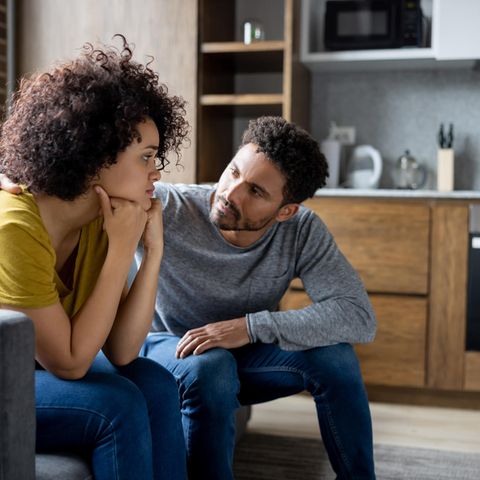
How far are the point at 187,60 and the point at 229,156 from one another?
538mm

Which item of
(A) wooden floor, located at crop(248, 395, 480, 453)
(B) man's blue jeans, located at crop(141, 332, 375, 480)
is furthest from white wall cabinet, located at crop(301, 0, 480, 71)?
(B) man's blue jeans, located at crop(141, 332, 375, 480)

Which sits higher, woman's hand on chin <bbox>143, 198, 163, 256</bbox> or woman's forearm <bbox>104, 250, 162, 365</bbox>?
woman's hand on chin <bbox>143, 198, 163, 256</bbox>

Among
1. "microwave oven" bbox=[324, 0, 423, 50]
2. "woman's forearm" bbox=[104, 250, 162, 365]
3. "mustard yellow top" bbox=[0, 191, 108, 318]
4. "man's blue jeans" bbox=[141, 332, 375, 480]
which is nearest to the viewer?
"mustard yellow top" bbox=[0, 191, 108, 318]

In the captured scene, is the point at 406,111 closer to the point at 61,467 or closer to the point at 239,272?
the point at 239,272

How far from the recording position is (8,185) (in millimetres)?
1403

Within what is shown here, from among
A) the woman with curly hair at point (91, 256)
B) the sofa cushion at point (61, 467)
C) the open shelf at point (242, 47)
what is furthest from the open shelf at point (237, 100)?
the sofa cushion at point (61, 467)

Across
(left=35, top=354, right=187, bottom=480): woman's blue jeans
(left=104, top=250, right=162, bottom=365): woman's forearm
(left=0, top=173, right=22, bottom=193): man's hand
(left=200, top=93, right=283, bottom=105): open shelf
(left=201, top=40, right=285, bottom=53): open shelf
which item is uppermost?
(left=201, top=40, right=285, bottom=53): open shelf

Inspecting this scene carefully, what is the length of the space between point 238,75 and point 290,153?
73.9 inches

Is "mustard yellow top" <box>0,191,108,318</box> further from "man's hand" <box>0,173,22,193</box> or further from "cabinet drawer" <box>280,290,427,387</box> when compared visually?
"cabinet drawer" <box>280,290,427,387</box>

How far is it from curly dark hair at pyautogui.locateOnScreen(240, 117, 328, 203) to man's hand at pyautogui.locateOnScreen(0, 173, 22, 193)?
650 mm

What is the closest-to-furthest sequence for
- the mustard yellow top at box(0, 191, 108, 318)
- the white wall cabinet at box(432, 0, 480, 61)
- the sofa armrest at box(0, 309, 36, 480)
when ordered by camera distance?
the sofa armrest at box(0, 309, 36, 480) < the mustard yellow top at box(0, 191, 108, 318) < the white wall cabinet at box(432, 0, 480, 61)

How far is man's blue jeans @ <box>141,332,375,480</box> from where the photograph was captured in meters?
1.59

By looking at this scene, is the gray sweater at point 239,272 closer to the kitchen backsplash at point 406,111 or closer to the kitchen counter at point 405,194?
the kitchen counter at point 405,194

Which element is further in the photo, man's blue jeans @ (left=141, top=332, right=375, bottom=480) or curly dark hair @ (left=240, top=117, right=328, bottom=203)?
curly dark hair @ (left=240, top=117, right=328, bottom=203)
